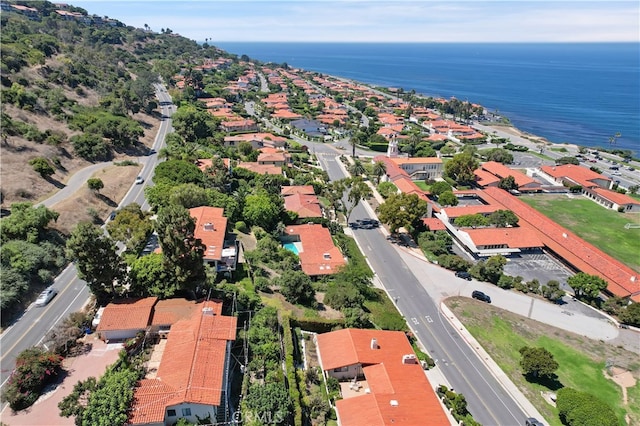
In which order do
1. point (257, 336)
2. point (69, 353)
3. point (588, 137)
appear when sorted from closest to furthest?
1. point (69, 353)
2. point (257, 336)
3. point (588, 137)

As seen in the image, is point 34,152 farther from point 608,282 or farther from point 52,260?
point 608,282

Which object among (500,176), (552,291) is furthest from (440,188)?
(552,291)

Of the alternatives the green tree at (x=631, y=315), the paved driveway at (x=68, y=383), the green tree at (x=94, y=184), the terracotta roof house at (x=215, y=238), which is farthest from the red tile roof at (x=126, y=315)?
the green tree at (x=631, y=315)

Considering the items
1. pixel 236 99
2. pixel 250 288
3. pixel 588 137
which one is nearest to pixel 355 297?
pixel 250 288

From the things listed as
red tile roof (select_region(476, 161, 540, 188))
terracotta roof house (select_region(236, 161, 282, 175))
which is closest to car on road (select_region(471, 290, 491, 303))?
terracotta roof house (select_region(236, 161, 282, 175))

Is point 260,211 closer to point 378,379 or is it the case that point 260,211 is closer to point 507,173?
point 378,379
